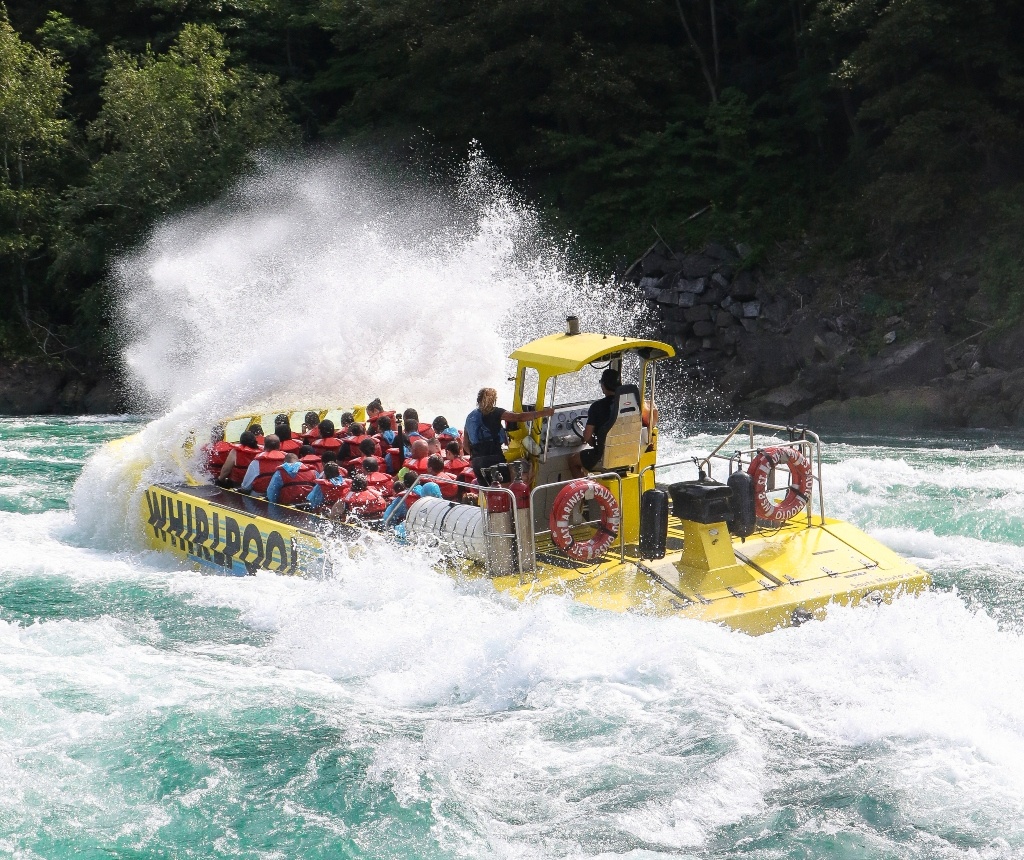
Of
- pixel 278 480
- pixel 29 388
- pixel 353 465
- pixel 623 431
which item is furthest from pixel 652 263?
pixel 623 431

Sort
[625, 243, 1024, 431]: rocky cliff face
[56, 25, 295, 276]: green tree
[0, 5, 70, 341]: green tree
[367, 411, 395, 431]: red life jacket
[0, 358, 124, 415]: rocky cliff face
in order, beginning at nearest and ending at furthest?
[367, 411, 395, 431]: red life jacket, [625, 243, 1024, 431]: rocky cliff face, [0, 358, 124, 415]: rocky cliff face, [56, 25, 295, 276]: green tree, [0, 5, 70, 341]: green tree

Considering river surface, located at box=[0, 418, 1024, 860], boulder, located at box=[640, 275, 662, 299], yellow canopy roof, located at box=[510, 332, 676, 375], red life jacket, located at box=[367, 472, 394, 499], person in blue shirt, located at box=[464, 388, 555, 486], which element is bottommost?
river surface, located at box=[0, 418, 1024, 860]

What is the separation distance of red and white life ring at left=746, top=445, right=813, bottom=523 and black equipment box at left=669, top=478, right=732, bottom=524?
0.88 metres

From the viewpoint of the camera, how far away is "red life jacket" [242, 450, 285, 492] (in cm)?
1287

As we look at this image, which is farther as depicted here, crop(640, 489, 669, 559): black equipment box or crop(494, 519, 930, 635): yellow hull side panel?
crop(640, 489, 669, 559): black equipment box

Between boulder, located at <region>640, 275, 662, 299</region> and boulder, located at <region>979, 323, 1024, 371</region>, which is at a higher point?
boulder, located at <region>640, 275, 662, 299</region>

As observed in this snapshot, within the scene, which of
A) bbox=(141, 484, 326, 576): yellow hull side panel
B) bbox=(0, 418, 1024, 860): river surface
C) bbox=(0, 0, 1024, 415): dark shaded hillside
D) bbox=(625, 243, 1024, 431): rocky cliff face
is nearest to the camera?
bbox=(0, 418, 1024, 860): river surface

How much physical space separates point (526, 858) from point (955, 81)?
23.0 m

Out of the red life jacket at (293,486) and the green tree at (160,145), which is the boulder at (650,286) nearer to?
the green tree at (160,145)

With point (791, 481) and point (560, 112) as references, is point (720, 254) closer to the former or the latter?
point (560, 112)

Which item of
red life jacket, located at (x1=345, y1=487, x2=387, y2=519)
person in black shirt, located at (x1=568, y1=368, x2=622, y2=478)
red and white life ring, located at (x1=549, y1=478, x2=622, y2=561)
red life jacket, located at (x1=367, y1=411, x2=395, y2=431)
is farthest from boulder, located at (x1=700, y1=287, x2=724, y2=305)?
red and white life ring, located at (x1=549, y1=478, x2=622, y2=561)

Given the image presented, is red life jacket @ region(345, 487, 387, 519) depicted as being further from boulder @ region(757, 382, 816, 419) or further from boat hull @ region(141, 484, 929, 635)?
boulder @ region(757, 382, 816, 419)

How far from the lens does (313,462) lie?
501 inches

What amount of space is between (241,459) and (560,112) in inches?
742
